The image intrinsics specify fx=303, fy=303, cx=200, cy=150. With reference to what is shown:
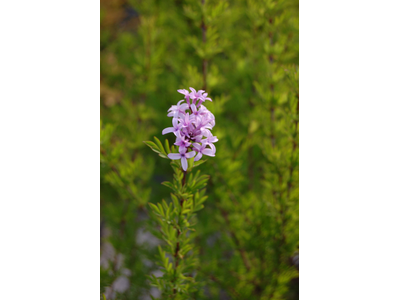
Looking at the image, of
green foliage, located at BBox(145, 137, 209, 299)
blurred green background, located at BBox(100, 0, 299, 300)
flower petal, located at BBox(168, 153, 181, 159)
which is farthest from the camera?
blurred green background, located at BBox(100, 0, 299, 300)

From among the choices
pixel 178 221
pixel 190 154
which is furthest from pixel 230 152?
pixel 190 154

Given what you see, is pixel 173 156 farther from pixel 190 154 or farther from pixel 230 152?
pixel 230 152

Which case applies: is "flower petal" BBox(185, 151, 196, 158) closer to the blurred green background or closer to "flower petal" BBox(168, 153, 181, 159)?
"flower petal" BBox(168, 153, 181, 159)

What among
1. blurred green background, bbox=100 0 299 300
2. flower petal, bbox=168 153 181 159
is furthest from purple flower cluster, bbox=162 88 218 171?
blurred green background, bbox=100 0 299 300

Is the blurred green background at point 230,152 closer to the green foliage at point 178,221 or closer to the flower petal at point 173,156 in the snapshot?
the green foliage at point 178,221

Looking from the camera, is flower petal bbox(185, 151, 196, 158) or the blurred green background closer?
flower petal bbox(185, 151, 196, 158)

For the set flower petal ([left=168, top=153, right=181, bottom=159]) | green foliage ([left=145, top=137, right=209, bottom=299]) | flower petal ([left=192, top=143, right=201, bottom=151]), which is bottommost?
green foliage ([left=145, top=137, right=209, bottom=299])

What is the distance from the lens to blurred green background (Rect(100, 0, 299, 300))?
4.83 feet

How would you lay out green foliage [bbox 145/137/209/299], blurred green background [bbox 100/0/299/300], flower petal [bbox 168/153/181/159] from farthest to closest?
blurred green background [bbox 100/0/299/300] → green foliage [bbox 145/137/209/299] → flower petal [bbox 168/153/181/159]

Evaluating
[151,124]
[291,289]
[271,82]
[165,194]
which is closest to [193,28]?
[271,82]

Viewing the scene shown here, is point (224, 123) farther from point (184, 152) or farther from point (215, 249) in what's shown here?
point (184, 152)

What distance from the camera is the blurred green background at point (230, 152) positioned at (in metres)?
1.47

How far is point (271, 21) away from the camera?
1.50 metres

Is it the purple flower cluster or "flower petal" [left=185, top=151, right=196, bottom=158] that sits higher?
the purple flower cluster
